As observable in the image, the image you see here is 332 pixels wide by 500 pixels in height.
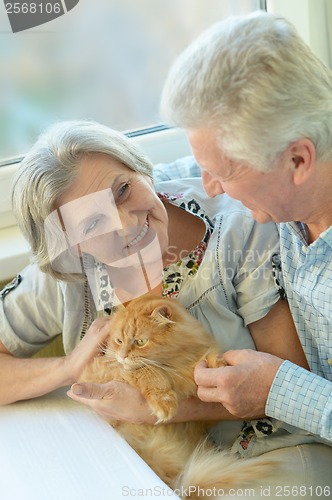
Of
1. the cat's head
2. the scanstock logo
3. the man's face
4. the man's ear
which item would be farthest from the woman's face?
the scanstock logo

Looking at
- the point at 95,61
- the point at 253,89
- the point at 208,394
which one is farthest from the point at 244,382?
the point at 95,61

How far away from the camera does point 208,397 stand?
48.1 inches

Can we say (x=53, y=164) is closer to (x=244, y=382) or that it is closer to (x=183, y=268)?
(x=183, y=268)

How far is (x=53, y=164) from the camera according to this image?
1.26 m

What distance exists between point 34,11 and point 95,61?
0.69ft

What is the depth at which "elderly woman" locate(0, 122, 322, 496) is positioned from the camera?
127 cm

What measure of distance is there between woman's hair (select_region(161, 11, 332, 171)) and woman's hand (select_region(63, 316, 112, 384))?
0.50 m

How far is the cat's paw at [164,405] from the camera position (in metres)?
1.24

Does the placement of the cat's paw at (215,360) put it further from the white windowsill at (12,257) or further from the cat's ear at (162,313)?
the white windowsill at (12,257)

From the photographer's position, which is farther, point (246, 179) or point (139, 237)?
point (139, 237)

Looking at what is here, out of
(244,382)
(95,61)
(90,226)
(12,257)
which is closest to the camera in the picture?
(244,382)

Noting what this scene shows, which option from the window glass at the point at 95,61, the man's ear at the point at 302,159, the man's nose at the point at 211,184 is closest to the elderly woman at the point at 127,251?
the man's nose at the point at 211,184

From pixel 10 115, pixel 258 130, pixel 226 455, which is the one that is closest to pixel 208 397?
pixel 226 455

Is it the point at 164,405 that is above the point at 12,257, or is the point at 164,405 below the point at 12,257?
below
